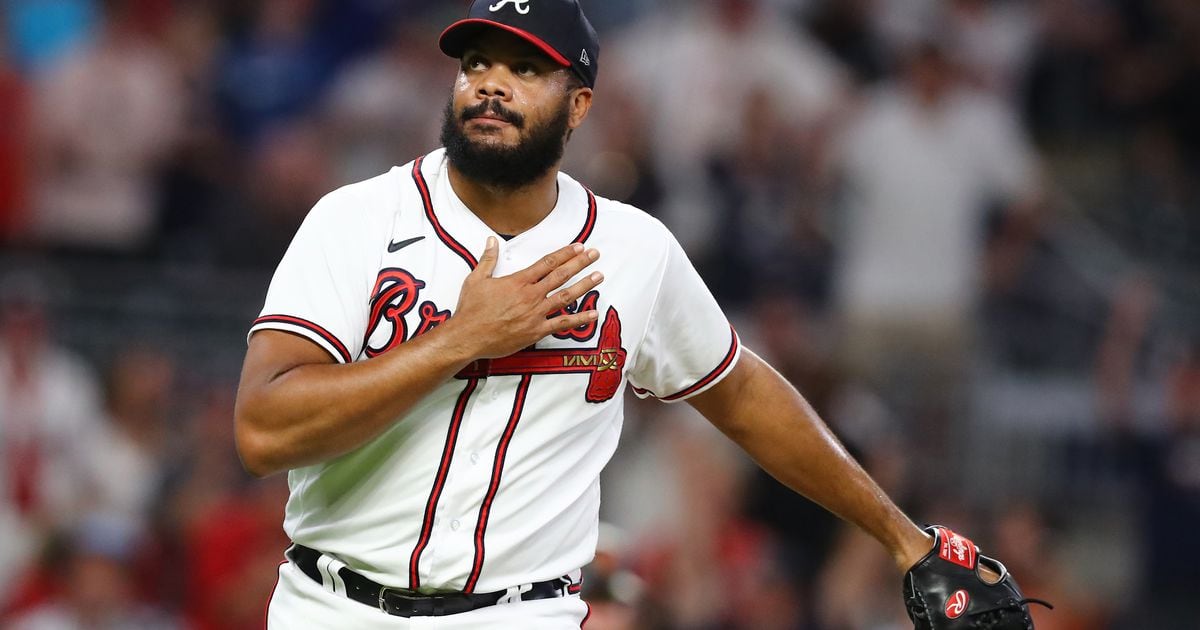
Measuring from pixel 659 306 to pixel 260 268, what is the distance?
4696 mm

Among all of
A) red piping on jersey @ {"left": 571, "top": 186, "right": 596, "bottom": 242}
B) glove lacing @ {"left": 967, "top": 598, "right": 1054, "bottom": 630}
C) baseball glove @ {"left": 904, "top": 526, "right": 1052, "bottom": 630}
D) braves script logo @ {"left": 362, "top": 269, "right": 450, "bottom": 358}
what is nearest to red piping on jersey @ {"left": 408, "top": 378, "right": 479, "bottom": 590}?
braves script logo @ {"left": 362, "top": 269, "right": 450, "bottom": 358}

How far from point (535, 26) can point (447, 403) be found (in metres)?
0.79

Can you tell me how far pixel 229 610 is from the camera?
6988 mm

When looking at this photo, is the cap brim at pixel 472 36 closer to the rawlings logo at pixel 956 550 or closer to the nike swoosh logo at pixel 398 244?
the nike swoosh logo at pixel 398 244

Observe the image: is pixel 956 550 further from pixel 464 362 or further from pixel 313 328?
pixel 313 328

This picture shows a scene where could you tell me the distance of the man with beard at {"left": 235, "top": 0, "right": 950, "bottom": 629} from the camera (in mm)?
3252

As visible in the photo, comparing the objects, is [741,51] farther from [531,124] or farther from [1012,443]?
[531,124]

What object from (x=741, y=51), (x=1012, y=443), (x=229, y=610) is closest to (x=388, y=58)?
(x=741, y=51)

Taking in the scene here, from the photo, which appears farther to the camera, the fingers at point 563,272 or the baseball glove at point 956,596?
the baseball glove at point 956,596


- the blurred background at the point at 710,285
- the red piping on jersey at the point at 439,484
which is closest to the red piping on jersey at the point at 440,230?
the red piping on jersey at the point at 439,484

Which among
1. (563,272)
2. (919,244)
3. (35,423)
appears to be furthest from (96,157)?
(563,272)

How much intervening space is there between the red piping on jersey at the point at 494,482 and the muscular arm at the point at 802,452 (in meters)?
0.61

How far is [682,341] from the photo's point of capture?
3887mm

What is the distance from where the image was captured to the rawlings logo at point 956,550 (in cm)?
389
